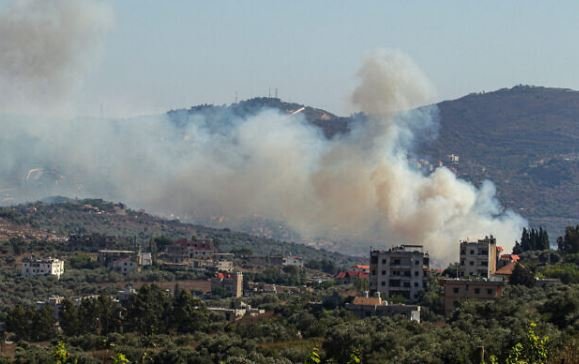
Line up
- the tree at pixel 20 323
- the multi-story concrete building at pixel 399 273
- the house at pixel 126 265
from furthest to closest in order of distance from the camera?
the house at pixel 126 265, the multi-story concrete building at pixel 399 273, the tree at pixel 20 323

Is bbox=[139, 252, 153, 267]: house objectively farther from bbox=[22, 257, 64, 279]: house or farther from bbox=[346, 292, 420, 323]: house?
bbox=[346, 292, 420, 323]: house

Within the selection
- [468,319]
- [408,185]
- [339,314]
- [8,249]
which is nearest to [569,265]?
[339,314]

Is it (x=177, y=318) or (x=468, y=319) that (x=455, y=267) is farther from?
(x=468, y=319)

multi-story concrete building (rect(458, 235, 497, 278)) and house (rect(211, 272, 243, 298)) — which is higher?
multi-story concrete building (rect(458, 235, 497, 278))

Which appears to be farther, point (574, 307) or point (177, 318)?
point (177, 318)

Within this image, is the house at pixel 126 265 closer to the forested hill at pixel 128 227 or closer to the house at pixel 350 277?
the house at pixel 350 277

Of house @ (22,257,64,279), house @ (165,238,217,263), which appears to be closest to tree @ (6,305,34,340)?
house @ (22,257,64,279)

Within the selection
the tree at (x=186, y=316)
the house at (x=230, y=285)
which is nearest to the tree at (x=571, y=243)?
the house at (x=230, y=285)
